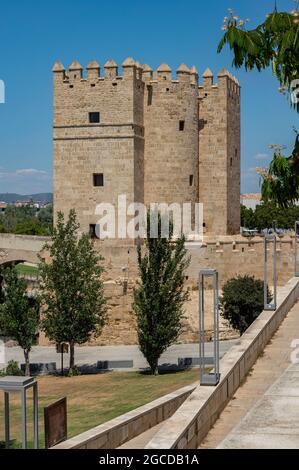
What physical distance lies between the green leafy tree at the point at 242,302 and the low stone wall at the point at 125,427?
12168 millimetres

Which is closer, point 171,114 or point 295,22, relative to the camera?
point 295,22

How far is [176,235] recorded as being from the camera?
3344 cm

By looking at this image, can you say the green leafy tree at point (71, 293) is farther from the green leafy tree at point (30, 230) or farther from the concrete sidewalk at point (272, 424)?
the green leafy tree at point (30, 230)

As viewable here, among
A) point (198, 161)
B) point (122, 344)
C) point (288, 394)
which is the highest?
point (198, 161)

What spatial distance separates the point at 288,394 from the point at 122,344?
21225 millimetres

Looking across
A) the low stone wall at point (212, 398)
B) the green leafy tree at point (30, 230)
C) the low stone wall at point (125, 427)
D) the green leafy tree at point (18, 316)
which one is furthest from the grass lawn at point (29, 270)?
the low stone wall at point (212, 398)

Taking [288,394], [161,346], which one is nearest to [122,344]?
[161,346]

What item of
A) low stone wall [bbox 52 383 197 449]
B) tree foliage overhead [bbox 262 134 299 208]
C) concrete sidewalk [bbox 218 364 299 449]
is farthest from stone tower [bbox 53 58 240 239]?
tree foliage overhead [bbox 262 134 299 208]

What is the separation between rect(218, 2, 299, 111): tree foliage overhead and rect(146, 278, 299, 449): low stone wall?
373 centimetres

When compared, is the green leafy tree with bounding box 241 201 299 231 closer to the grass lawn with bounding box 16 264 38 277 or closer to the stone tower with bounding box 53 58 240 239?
the grass lawn with bounding box 16 264 38 277

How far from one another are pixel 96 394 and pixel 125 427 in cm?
883

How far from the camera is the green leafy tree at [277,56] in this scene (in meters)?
7.79
